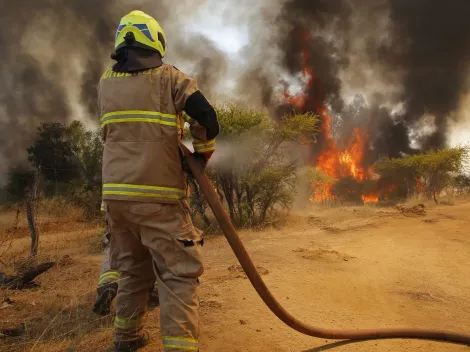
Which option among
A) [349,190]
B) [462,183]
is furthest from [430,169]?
[462,183]

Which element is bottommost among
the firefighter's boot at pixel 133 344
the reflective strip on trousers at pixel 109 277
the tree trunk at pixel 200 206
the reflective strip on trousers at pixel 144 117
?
the firefighter's boot at pixel 133 344

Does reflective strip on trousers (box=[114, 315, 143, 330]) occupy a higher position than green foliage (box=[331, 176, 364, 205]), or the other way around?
green foliage (box=[331, 176, 364, 205])

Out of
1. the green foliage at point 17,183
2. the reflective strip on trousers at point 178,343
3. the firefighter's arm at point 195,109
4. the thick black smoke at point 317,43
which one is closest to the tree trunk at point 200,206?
the firefighter's arm at point 195,109

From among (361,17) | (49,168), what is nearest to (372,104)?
(361,17)

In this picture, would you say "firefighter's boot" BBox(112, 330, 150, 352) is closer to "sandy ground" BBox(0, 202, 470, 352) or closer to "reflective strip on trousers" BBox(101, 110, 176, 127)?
"sandy ground" BBox(0, 202, 470, 352)

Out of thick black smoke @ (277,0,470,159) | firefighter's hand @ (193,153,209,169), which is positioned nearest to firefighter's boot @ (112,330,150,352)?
firefighter's hand @ (193,153,209,169)

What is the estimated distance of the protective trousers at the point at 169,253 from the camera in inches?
81.0

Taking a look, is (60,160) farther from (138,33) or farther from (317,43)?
(317,43)

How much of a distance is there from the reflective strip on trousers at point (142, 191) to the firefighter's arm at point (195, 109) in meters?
0.37

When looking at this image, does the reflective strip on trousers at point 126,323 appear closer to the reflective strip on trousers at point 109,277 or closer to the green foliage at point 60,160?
the reflective strip on trousers at point 109,277

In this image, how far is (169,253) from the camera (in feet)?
7.00

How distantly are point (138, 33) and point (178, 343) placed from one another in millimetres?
1961

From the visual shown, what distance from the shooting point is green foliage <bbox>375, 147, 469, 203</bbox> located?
13125 mm

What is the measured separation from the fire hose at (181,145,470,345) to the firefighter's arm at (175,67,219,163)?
15cm
